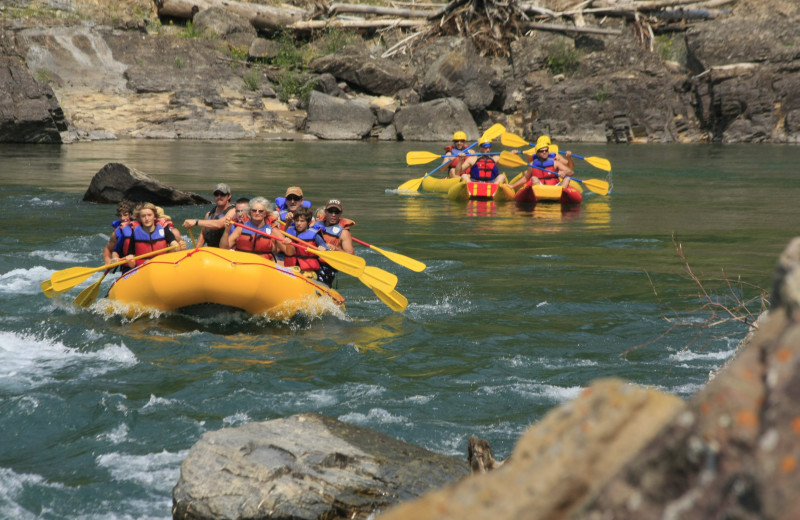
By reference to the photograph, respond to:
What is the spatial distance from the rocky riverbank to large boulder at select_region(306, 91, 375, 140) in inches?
1.6

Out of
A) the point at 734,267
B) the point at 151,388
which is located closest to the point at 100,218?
the point at 151,388

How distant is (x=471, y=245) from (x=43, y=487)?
677 cm

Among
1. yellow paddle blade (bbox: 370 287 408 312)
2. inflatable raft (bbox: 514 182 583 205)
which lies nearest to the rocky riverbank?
inflatable raft (bbox: 514 182 583 205)

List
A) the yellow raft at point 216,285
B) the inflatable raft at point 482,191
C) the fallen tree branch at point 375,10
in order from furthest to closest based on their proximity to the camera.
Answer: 1. the fallen tree branch at point 375,10
2. the inflatable raft at point 482,191
3. the yellow raft at point 216,285

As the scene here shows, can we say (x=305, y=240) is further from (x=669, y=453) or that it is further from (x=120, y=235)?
(x=669, y=453)

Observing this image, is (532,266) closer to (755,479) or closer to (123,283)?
(123,283)

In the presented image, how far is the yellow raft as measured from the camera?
6.13 metres

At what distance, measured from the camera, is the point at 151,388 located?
497cm

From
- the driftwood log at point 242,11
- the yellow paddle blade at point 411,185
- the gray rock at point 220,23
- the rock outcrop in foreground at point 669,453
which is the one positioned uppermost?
the driftwood log at point 242,11

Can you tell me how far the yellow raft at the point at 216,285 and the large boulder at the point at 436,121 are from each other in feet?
69.9

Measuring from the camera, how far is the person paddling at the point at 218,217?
6.89m

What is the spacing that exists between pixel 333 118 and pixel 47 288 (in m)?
21.3

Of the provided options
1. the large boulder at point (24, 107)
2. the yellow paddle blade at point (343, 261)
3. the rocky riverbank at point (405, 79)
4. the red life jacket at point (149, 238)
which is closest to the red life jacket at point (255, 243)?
the yellow paddle blade at point (343, 261)

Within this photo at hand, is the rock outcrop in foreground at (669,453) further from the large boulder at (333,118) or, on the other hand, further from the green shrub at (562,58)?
the green shrub at (562,58)
